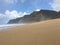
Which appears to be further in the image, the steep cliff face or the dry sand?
the steep cliff face

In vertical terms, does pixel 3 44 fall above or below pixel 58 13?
below

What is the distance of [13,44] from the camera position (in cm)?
260

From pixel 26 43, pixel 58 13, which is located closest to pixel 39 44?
pixel 26 43

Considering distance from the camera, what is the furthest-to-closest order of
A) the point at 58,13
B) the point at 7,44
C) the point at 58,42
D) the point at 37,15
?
the point at 37,15, the point at 58,13, the point at 7,44, the point at 58,42

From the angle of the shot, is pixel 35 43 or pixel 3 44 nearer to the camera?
pixel 35 43

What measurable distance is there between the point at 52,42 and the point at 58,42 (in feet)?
0.36

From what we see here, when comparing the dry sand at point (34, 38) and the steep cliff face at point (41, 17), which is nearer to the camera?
the dry sand at point (34, 38)

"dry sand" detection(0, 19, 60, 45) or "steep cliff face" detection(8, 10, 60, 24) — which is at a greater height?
"steep cliff face" detection(8, 10, 60, 24)

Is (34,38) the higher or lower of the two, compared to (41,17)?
lower

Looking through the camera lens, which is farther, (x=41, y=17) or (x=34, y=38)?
(x=41, y=17)

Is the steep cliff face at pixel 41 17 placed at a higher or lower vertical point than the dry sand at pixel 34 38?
higher

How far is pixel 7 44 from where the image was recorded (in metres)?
2.65

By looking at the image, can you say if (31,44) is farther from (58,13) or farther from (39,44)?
(58,13)

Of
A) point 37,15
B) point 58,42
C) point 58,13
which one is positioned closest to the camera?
point 58,42
